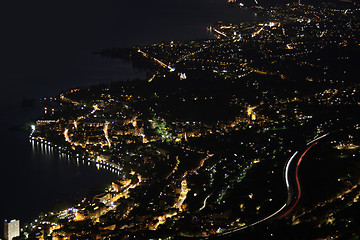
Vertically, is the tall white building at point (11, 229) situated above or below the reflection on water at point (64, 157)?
below

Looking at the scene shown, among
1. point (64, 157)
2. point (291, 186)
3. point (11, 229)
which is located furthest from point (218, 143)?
point (11, 229)

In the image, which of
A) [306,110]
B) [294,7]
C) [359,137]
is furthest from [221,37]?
[359,137]

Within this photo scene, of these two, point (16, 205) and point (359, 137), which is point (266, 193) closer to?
point (359, 137)

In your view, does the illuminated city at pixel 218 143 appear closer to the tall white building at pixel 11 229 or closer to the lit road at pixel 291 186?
the lit road at pixel 291 186

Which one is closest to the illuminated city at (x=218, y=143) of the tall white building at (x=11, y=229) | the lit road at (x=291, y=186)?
the lit road at (x=291, y=186)

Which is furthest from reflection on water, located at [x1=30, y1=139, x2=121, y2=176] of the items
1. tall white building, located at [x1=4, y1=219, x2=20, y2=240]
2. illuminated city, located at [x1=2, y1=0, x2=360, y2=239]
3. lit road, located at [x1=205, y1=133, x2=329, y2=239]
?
lit road, located at [x1=205, y1=133, x2=329, y2=239]

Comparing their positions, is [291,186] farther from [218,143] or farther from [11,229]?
[11,229]
